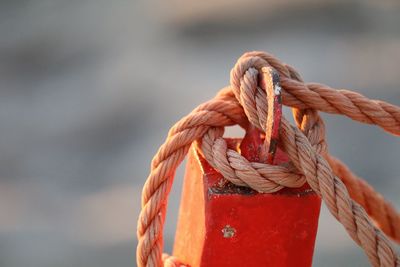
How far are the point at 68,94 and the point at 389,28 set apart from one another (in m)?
2.02

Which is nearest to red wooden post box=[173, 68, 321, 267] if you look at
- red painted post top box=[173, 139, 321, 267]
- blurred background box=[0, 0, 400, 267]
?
red painted post top box=[173, 139, 321, 267]

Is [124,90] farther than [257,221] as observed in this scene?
Yes

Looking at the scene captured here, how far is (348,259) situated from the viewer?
2.50 metres

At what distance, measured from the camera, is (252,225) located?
110 cm

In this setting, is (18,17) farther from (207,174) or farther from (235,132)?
(207,174)

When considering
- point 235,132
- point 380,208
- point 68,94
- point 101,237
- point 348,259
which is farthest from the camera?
point 68,94

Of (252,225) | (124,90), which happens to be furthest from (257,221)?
(124,90)

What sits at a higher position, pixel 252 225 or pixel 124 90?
pixel 252 225

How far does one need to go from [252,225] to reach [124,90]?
251cm

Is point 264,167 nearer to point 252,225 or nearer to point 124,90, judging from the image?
point 252,225

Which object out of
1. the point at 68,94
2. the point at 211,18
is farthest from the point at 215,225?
the point at 211,18

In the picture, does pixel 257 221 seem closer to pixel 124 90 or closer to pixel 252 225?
pixel 252 225

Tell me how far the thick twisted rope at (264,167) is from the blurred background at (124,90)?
137 cm

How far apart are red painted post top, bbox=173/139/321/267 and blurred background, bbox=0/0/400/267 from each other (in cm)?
139
